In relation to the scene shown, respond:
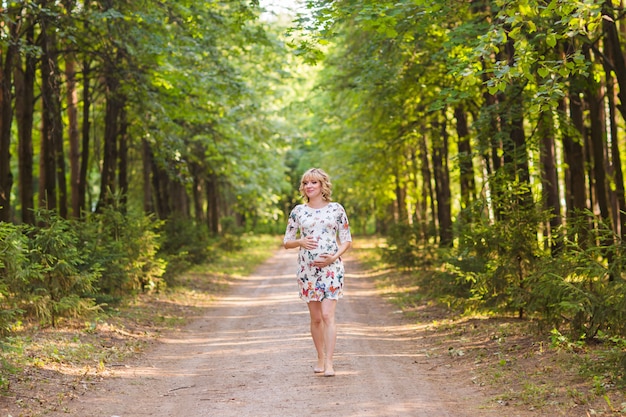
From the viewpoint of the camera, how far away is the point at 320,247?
7.82 metres

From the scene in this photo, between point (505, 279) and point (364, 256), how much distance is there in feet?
72.5

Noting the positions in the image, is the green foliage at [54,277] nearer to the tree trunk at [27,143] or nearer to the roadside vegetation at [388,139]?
the roadside vegetation at [388,139]

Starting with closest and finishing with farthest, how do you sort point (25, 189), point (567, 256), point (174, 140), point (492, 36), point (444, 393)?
point (492, 36) < point (444, 393) < point (567, 256) < point (25, 189) < point (174, 140)

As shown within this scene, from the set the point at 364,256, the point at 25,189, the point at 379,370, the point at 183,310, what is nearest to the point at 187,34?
the point at 25,189

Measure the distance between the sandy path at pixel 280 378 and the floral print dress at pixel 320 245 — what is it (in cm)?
97

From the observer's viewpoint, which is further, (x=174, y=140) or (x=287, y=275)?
(x=287, y=275)

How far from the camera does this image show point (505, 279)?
10.9 meters

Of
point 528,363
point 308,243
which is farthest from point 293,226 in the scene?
point 528,363

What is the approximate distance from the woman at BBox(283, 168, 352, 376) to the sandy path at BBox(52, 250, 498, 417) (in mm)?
708

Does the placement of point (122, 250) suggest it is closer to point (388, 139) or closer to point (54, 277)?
point (54, 277)

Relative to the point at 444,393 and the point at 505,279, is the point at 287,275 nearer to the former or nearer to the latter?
the point at 505,279

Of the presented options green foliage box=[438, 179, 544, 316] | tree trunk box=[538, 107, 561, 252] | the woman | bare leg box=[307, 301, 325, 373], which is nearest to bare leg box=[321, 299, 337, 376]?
the woman

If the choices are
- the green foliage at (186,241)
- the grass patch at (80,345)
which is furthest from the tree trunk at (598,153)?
the green foliage at (186,241)

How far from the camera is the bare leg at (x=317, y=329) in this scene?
795 centimetres
